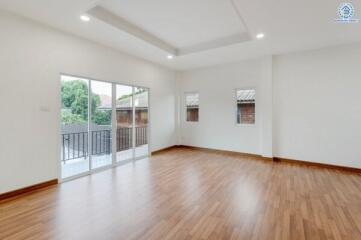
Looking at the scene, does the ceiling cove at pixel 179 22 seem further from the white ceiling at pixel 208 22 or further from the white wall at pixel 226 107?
the white wall at pixel 226 107

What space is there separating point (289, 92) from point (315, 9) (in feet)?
8.61

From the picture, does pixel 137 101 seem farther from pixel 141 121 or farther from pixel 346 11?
pixel 346 11

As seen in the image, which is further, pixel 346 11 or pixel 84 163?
pixel 84 163

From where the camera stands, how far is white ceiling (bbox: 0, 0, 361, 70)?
2967mm

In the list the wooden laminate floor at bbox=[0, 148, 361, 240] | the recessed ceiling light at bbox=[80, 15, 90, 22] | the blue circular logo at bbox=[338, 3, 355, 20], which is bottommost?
the wooden laminate floor at bbox=[0, 148, 361, 240]

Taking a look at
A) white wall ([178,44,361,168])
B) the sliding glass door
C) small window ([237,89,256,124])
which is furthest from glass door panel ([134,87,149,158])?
small window ([237,89,256,124])

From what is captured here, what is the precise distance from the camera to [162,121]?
6.71m

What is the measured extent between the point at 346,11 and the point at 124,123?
16.9 feet

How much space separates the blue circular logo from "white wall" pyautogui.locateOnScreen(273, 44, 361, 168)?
5.56 feet

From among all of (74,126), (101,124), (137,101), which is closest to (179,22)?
(137,101)

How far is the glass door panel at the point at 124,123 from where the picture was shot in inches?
204

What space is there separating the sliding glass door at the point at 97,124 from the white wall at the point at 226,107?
7.03ft

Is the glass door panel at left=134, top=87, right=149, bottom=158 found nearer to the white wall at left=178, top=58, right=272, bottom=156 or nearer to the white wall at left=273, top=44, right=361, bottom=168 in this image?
the white wall at left=178, top=58, right=272, bottom=156

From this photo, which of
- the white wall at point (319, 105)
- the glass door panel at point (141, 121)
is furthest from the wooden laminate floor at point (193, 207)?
the glass door panel at point (141, 121)
